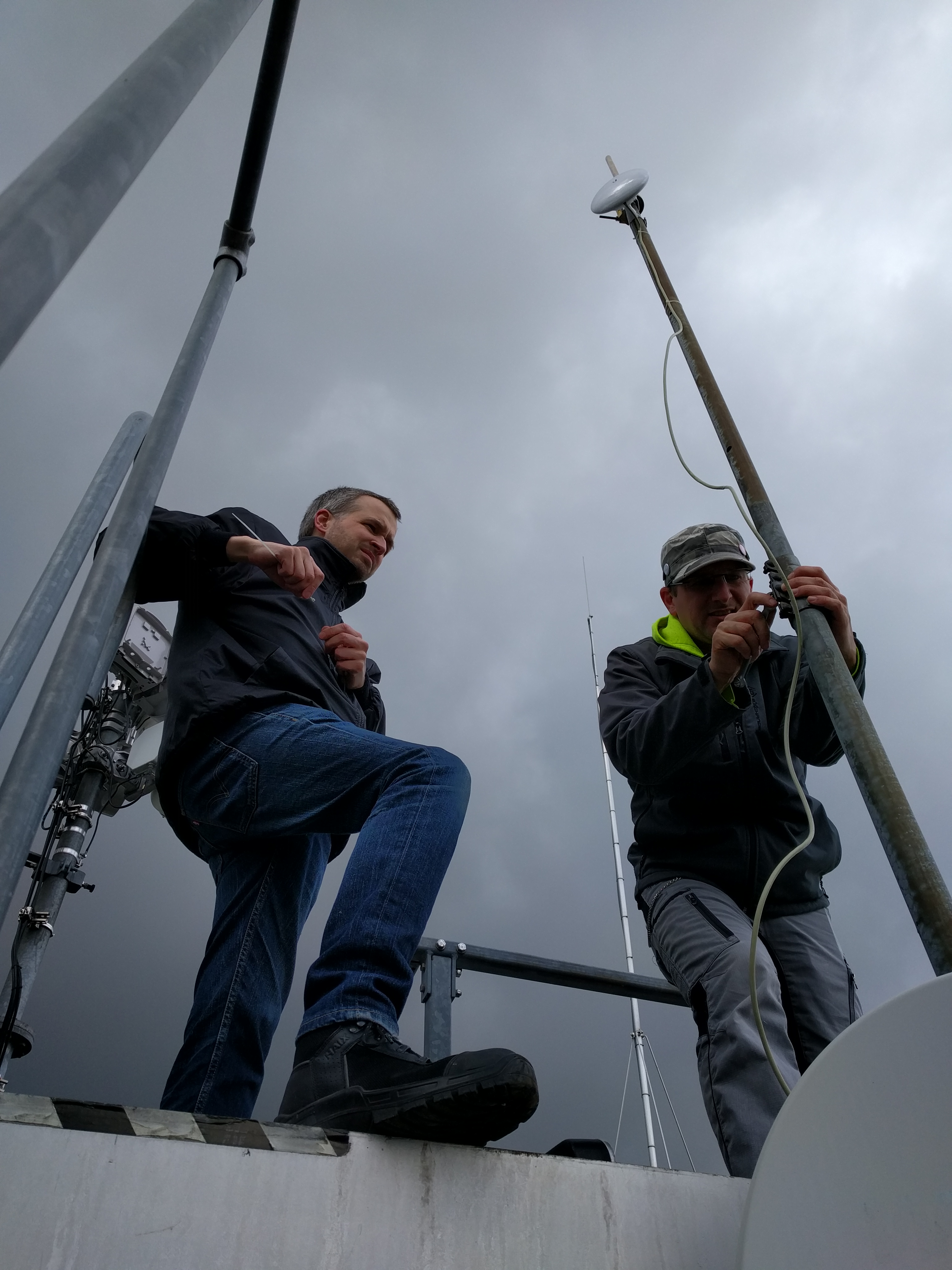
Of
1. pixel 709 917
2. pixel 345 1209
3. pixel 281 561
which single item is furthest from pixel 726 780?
pixel 345 1209

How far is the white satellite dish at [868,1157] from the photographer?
93 cm

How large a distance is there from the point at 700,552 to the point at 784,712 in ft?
1.64

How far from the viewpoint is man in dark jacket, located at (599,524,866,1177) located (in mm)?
1629

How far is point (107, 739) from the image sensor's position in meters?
6.09

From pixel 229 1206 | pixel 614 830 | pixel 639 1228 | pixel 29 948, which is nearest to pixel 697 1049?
pixel 639 1228

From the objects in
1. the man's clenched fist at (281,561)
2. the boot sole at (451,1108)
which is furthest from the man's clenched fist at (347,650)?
the boot sole at (451,1108)

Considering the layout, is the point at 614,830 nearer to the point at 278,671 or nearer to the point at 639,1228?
the point at 278,671

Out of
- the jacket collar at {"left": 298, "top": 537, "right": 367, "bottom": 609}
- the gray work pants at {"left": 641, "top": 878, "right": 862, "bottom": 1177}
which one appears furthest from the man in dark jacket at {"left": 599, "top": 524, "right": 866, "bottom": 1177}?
the jacket collar at {"left": 298, "top": 537, "right": 367, "bottom": 609}

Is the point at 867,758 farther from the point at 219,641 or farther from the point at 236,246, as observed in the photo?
the point at 236,246

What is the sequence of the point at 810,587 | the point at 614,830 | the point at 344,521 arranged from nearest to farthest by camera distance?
the point at 810,587
the point at 344,521
the point at 614,830

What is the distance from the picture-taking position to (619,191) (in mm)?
2389

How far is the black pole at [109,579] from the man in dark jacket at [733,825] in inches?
43.5

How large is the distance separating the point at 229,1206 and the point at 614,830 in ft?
19.5

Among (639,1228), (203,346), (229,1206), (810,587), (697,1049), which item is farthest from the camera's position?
(697,1049)
